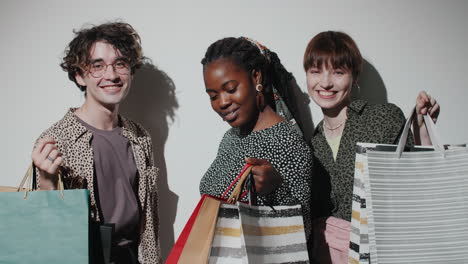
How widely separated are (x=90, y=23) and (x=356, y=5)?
44.9 inches

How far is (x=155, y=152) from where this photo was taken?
6.24 feet

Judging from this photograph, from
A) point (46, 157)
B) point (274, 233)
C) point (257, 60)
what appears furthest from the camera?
point (257, 60)

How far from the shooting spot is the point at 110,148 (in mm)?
1609

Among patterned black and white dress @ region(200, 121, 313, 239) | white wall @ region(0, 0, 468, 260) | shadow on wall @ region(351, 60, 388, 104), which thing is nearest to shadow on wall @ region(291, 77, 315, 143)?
white wall @ region(0, 0, 468, 260)

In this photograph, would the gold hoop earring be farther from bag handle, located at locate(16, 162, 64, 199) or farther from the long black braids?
bag handle, located at locate(16, 162, 64, 199)

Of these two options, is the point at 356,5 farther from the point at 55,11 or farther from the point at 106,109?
the point at 55,11

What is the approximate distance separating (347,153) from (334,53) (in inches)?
14.6

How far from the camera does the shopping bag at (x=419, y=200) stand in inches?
47.9

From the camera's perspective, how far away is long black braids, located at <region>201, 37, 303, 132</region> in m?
1.43

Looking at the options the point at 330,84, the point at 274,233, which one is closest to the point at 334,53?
the point at 330,84

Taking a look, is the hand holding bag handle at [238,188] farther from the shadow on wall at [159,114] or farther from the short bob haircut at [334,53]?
the shadow on wall at [159,114]

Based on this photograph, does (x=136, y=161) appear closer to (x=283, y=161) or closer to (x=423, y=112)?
(x=283, y=161)

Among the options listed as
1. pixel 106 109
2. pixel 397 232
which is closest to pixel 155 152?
pixel 106 109

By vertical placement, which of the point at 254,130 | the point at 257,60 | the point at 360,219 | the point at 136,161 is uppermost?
the point at 257,60
